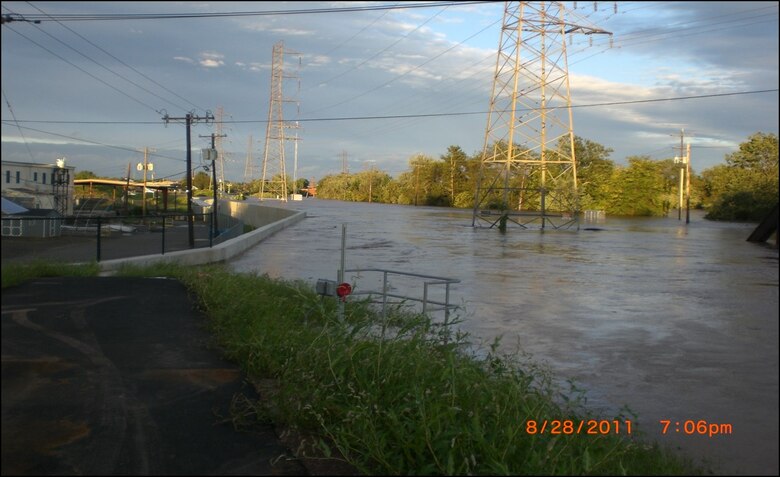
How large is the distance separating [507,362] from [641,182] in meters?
2.39

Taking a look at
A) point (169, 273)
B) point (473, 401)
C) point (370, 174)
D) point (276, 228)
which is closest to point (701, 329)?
point (473, 401)

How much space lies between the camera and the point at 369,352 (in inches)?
238

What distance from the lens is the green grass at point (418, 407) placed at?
4258mm

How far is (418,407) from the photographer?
4.92 m

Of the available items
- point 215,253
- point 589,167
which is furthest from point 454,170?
point 215,253

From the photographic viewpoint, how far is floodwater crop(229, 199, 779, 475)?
3764 millimetres

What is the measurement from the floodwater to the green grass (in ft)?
1.55

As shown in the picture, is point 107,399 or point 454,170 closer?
point 107,399

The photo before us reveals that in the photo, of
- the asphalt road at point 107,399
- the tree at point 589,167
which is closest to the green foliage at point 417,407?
the asphalt road at point 107,399

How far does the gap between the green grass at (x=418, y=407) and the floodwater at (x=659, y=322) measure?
47 cm

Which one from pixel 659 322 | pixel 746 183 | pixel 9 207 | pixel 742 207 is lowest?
pixel 659 322

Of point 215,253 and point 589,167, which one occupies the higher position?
point 589,167

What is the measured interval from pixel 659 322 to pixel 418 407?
14.2 feet

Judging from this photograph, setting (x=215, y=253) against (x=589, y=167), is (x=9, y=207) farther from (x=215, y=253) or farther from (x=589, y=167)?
(x=589, y=167)
